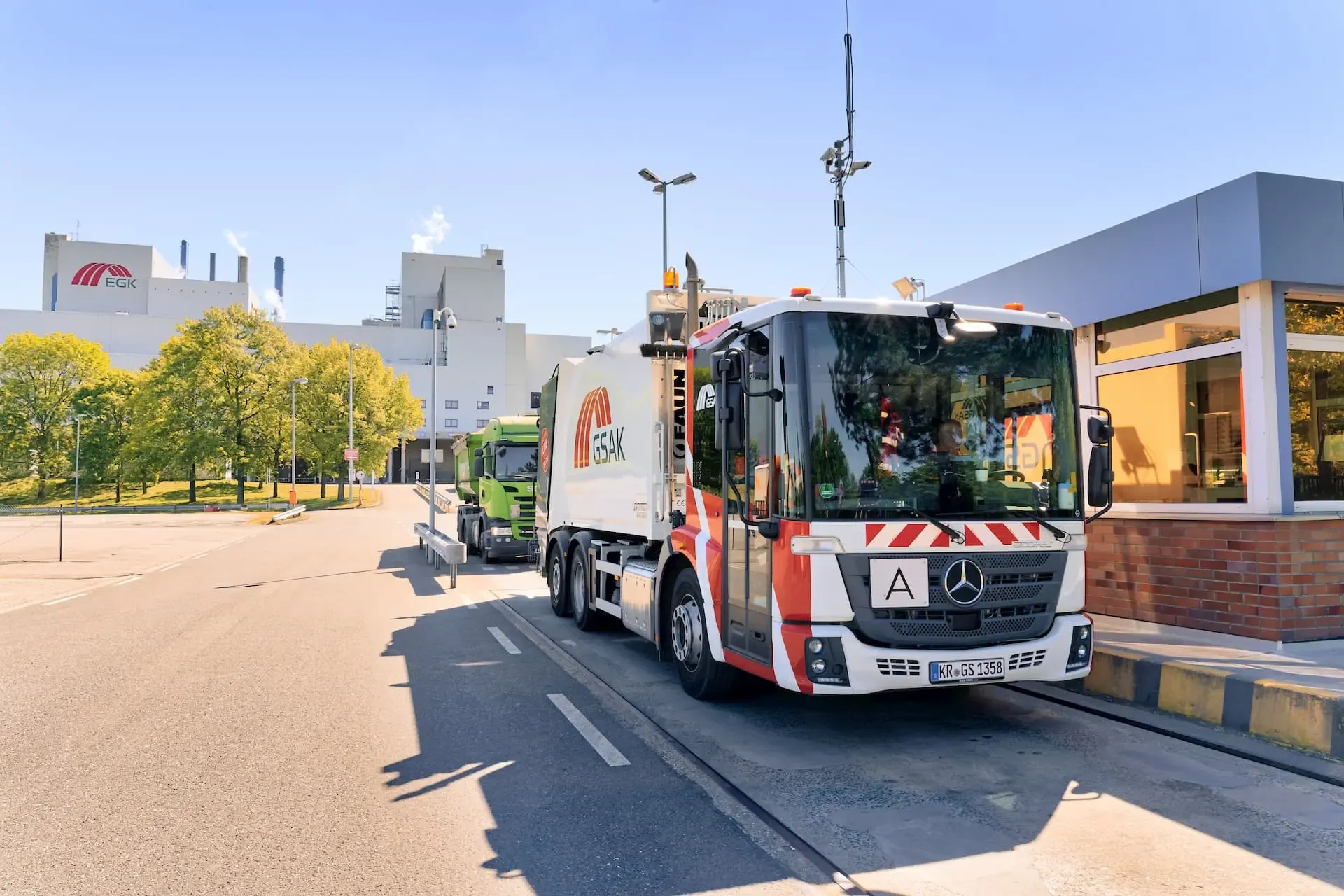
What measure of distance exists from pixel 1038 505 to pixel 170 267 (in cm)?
11211

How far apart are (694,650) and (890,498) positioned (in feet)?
7.24

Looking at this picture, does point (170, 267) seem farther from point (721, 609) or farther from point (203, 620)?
point (721, 609)

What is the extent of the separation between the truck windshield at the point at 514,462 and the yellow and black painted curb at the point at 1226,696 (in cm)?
1370

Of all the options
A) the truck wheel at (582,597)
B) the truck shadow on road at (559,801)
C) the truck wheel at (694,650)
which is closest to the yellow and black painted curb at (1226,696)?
the truck wheel at (694,650)

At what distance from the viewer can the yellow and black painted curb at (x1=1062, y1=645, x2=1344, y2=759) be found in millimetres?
5320

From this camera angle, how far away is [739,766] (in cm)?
506

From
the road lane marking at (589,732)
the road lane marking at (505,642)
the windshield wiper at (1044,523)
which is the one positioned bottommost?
the road lane marking at (505,642)

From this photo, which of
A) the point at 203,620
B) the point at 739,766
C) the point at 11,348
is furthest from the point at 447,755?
the point at 11,348

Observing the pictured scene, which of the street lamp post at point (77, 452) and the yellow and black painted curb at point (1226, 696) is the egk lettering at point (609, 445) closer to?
the yellow and black painted curb at point (1226, 696)

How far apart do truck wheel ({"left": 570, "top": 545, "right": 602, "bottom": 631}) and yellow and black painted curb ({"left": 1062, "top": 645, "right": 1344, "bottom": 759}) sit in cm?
511

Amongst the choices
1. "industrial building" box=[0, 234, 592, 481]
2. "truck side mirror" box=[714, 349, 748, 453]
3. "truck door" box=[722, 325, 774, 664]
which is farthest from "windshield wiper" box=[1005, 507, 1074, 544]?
"industrial building" box=[0, 234, 592, 481]

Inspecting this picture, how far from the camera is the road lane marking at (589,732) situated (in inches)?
204

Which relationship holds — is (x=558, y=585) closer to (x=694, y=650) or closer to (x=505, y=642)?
(x=505, y=642)

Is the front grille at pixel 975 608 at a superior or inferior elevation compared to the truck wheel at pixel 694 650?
superior
